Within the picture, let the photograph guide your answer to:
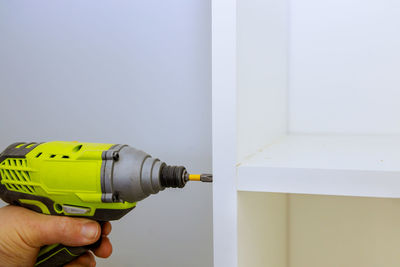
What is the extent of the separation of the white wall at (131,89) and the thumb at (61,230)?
40 centimetres

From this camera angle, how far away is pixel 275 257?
0.69 m

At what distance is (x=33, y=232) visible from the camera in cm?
58

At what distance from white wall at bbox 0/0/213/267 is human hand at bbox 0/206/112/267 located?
0.41 metres

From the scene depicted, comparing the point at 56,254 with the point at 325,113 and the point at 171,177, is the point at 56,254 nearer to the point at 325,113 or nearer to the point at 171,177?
the point at 171,177

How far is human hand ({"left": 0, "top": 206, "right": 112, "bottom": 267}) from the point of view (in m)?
0.57

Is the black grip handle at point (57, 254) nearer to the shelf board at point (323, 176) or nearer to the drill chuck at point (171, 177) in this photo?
the drill chuck at point (171, 177)

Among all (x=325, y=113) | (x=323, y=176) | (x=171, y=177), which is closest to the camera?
(x=323, y=176)

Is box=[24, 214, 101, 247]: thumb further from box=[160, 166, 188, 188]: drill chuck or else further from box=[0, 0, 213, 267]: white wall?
box=[0, 0, 213, 267]: white wall

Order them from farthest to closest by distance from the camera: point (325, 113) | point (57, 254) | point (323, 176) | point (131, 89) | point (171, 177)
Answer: point (131, 89), point (325, 113), point (57, 254), point (171, 177), point (323, 176)

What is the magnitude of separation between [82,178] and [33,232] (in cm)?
16

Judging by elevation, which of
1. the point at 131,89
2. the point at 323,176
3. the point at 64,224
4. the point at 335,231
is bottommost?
the point at 335,231

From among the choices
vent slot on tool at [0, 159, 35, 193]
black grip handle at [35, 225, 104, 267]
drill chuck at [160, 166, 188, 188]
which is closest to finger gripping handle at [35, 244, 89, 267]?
black grip handle at [35, 225, 104, 267]

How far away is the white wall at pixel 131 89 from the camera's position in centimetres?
92

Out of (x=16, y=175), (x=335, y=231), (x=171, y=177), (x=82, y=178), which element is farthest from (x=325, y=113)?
(x=16, y=175)
